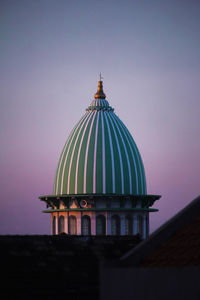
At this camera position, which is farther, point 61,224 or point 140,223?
point 140,223

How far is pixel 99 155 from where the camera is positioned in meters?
61.5

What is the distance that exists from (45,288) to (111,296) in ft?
16.5

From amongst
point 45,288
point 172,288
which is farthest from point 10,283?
point 172,288

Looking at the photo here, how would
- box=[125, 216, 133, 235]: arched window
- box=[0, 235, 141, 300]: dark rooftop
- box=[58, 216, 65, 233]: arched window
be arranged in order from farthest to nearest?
1. box=[125, 216, 133, 235]: arched window
2. box=[58, 216, 65, 233]: arched window
3. box=[0, 235, 141, 300]: dark rooftop

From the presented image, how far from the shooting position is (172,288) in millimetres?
16391

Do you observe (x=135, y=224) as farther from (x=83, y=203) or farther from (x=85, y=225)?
(x=83, y=203)

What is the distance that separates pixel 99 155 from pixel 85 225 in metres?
5.71

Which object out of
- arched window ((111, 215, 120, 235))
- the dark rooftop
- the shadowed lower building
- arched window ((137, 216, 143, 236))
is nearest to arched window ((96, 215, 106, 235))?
the shadowed lower building

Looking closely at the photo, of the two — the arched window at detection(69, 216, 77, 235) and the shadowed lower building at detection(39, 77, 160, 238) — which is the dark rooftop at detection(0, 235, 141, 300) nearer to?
the shadowed lower building at detection(39, 77, 160, 238)

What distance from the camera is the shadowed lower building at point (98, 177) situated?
61.3 m

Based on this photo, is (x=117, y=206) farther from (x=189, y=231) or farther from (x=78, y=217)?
(x=189, y=231)

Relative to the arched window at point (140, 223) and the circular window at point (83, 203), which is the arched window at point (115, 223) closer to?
the arched window at point (140, 223)

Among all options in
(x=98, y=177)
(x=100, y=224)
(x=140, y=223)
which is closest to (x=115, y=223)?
(x=100, y=224)

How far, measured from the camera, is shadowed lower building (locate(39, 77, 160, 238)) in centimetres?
6131
